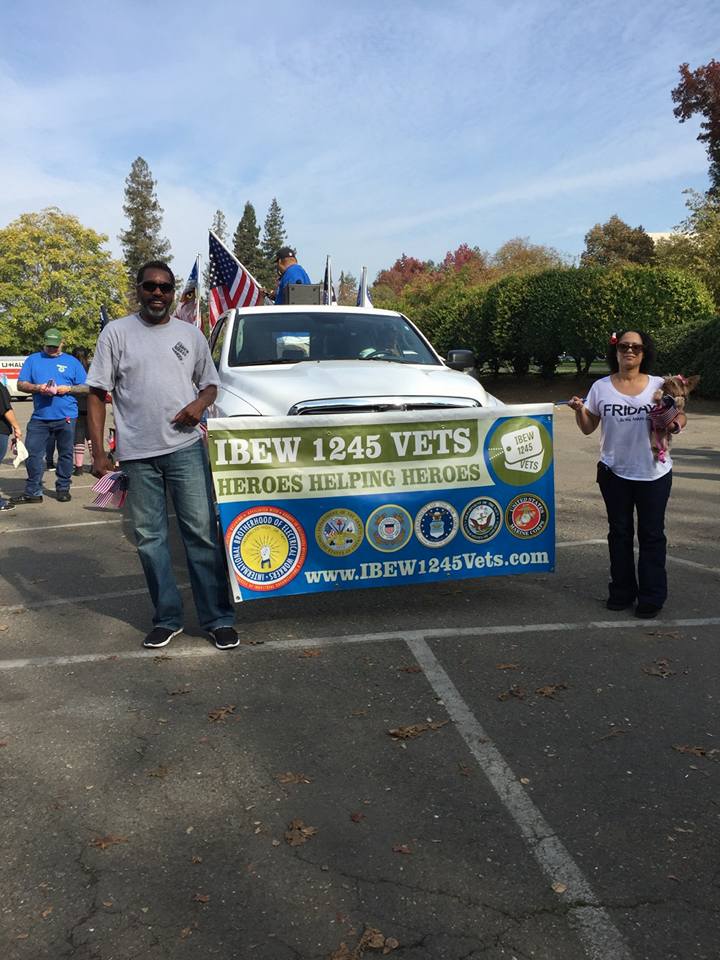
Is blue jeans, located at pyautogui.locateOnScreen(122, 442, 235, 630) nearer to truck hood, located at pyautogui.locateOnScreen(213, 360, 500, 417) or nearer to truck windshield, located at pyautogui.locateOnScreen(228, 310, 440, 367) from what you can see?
truck hood, located at pyautogui.locateOnScreen(213, 360, 500, 417)

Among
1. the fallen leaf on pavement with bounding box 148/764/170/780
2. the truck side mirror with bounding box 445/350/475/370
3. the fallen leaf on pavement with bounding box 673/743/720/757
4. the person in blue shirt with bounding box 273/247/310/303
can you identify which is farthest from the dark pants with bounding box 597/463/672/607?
the person in blue shirt with bounding box 273/247/310/303

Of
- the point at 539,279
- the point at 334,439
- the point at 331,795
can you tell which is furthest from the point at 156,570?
the point at 539,279

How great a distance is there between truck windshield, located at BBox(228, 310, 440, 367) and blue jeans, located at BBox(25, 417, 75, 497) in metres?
4.49

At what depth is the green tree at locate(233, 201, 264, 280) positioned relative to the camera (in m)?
116

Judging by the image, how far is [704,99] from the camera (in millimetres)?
42906

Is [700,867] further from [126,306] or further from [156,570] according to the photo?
[126,306]

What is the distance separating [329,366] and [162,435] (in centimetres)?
200

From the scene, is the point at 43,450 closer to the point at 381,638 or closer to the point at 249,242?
the point at 381,638

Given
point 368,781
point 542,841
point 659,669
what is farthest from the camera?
point 659,669

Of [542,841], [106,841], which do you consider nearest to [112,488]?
[106,841]

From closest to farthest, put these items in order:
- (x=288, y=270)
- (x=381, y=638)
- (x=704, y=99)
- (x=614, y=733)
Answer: (x=614, y=733) < (x=381, y=638) < (x=288, y=270) < (x=704, y=99)

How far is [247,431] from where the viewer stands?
16.6 ft

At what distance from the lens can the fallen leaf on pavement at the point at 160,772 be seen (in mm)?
3455

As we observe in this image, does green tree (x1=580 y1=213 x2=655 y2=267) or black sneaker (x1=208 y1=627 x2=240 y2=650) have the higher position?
green tree (x1=580 y1=213 x2=655 y2=267)
